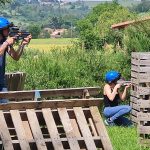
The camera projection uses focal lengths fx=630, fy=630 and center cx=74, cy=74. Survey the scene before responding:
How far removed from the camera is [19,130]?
5543mm

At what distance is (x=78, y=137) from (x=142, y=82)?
3.38 m

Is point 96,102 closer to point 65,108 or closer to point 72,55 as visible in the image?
point 65,108

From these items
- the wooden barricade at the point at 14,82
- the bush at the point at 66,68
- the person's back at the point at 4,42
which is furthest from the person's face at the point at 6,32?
the bush at the point at 66,68

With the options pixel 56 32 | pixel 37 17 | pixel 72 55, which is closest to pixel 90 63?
pixel 72 55

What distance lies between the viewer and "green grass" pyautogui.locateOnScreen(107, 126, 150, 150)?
8841mm

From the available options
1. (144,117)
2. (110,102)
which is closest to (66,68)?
(110,102)

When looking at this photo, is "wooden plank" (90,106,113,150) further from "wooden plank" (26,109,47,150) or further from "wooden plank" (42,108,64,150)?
"wooden plank" (26,109,47,150)

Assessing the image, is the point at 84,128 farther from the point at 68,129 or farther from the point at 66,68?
the point at 66,68

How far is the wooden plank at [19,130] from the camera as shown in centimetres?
543

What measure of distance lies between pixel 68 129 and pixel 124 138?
4099 millimetres

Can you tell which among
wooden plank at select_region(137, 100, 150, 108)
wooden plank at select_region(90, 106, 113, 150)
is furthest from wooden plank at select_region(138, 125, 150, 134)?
wooden plank at select_region(90, 106, 113, 150)

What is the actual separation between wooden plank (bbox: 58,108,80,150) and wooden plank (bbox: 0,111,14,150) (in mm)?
517

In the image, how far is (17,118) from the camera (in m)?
5.61

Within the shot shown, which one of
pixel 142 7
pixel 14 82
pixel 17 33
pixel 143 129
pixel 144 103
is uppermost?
pixel 17 33
